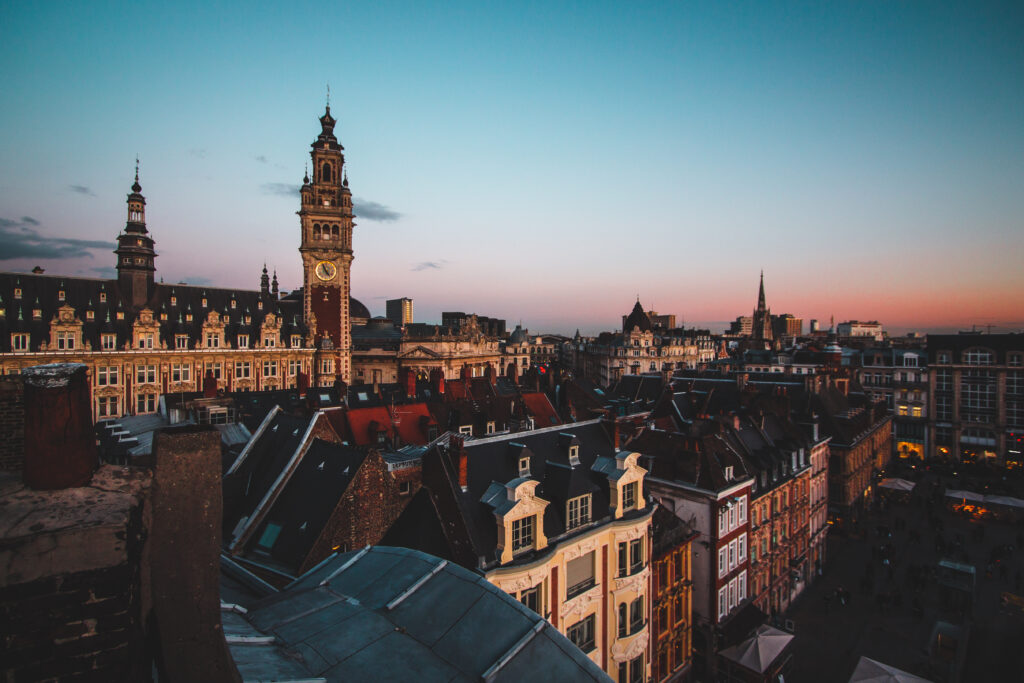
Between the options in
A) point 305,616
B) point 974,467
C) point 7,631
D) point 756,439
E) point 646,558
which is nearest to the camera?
point 7,631

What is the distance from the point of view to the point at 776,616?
100 ft

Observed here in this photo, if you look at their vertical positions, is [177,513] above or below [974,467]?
above

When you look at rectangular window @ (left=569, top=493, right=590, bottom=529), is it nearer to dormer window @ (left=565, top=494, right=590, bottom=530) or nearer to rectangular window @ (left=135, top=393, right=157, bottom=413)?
dormer window @ (left=565, top=494, right=590, bottom=530)

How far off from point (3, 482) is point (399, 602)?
4.91m

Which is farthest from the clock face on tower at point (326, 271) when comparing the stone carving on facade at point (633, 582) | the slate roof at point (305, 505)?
the stone carving on facade at point (633, 582)

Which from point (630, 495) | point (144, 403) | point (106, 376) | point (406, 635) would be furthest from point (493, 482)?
point (106, 376)

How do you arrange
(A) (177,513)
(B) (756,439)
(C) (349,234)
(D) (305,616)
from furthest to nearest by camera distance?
1. (C) (349,234)
2. (B) (756,439)
3. (D) (305,616)
4. (A) (177,513)

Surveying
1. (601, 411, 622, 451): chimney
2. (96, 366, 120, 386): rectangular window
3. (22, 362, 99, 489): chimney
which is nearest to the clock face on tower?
(96, 366, 120, 386): rectangular window

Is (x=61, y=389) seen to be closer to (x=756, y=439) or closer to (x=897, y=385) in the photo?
(x=756, y=439)

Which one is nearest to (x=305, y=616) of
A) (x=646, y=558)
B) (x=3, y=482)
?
(x=3, y=482)

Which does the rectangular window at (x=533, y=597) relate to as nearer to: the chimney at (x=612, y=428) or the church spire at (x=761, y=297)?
the chimney at (x=612, y=428)

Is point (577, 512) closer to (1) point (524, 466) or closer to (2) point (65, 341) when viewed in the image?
(1) point (524, 466)

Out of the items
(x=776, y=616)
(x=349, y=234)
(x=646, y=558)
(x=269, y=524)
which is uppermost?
(x=349, y=234)

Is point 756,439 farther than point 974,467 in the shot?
No
